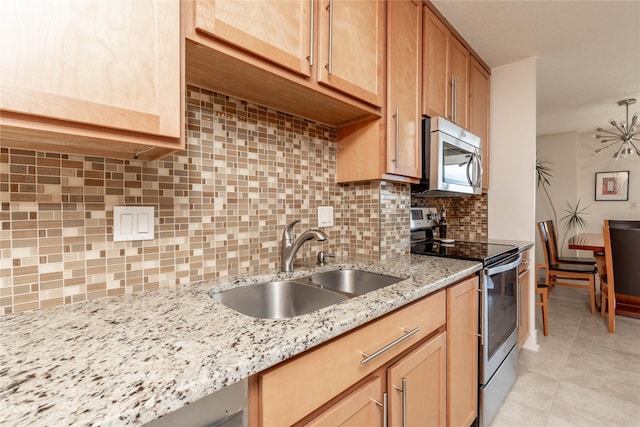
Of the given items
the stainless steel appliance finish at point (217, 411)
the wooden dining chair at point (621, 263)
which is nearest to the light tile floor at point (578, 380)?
the wooden dining chair at point (621, 263)

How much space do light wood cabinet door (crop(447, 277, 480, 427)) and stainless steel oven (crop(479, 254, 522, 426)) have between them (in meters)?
0.06

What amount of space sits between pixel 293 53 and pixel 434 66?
44.6 inches

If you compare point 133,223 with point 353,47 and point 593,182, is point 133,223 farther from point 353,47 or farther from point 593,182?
point 593,182

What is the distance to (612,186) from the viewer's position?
15.2 feet

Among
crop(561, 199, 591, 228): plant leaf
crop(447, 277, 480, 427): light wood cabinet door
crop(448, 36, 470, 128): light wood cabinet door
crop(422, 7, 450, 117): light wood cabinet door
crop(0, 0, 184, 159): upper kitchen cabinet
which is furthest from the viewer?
crop(561, 199, 591, 228): plant leaf

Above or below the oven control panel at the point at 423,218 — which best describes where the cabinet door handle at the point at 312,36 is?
above

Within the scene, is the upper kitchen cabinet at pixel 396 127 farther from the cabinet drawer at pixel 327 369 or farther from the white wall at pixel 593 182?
the white wall at pixel 593 182

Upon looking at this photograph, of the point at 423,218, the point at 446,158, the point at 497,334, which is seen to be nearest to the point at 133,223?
the point at 446,158

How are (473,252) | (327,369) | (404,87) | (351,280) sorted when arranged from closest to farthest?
(327,369)
(351,280)
(404,87)
(473,252)

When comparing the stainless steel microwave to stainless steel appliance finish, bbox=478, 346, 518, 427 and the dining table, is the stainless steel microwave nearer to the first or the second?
stainless steel appliance finish, bbox=478, 346, 518, 427

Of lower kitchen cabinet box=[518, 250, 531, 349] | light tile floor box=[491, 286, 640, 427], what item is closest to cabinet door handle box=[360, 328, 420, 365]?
light tile floor box=[491, 286, 640, 427]

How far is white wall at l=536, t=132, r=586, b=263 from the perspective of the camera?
4844 millimetres

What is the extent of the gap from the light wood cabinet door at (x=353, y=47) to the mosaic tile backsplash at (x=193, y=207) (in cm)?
35

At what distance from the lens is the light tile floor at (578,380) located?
1660mm
